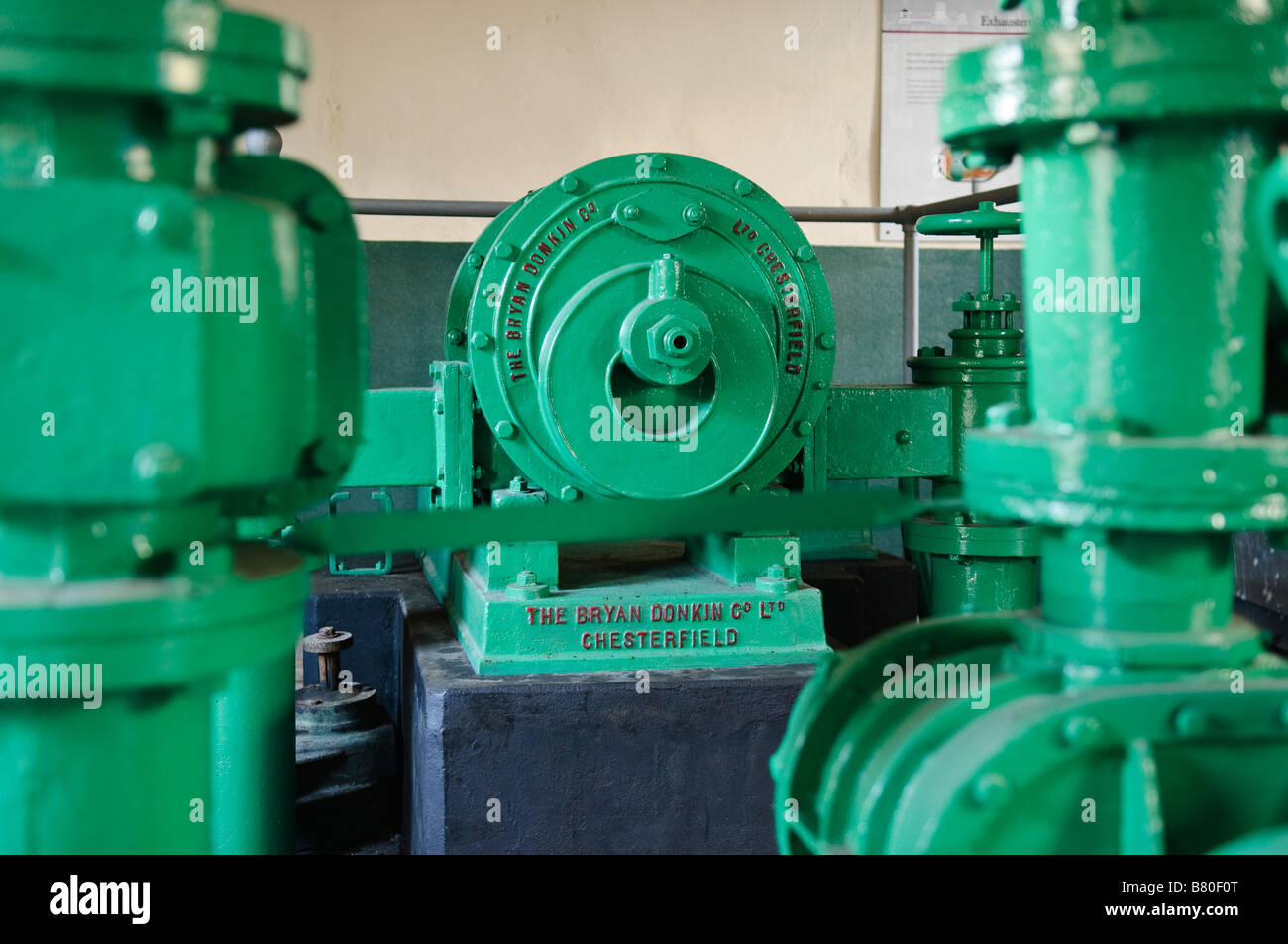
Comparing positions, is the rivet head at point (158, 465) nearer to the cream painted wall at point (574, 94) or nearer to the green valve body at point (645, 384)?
the green valve body at point (645, 384)

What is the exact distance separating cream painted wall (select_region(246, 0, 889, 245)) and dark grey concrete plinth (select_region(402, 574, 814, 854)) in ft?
8.20

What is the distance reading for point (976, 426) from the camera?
9.20 ft

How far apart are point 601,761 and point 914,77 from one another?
135 inches

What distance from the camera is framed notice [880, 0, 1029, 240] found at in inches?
191

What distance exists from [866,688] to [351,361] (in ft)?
1.51

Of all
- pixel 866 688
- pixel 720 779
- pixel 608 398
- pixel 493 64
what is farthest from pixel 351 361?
pixel 493 64

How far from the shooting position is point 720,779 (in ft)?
7.49

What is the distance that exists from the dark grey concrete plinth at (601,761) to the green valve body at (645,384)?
0.31 ft

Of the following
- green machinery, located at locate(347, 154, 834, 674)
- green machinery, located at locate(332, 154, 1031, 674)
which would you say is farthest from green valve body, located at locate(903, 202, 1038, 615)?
green machinery, located at locate(347, 154, 834, 674)

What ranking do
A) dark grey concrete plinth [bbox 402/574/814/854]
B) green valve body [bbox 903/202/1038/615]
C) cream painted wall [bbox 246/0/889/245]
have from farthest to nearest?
cream painted wall [bbox 246/0/889/245]
green valve body [bbox 903/202/1038/615]
dark grey concrete plinth [bbox 402/574/814/854]

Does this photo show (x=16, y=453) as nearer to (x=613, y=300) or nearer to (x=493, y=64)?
(x=613, y=300)

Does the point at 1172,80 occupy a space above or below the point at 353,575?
above

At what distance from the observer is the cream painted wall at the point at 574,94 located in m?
4.44

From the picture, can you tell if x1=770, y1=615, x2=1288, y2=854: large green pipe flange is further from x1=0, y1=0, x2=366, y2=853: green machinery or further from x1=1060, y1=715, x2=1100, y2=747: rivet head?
x1=0, y1=0, x2=366, y2=853: green machinery
